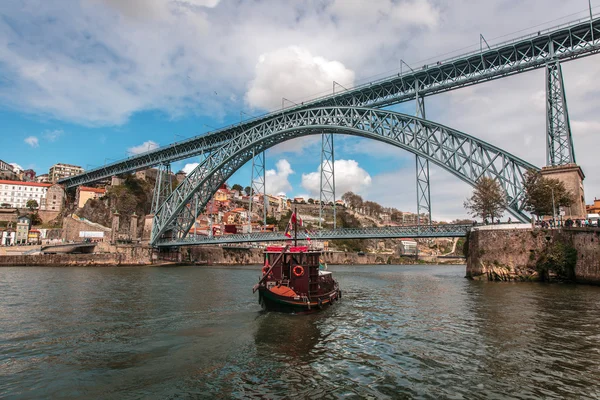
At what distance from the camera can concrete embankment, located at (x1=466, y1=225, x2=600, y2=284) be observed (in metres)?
20.9

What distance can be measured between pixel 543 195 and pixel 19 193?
91.4m

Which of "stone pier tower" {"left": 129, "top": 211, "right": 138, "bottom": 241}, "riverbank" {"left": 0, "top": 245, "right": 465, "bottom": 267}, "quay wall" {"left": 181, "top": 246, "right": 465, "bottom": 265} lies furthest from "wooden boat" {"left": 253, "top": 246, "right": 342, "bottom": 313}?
"stone pier tower" {"left": 129, "top": 211, "right": 138, "bottom": 241}

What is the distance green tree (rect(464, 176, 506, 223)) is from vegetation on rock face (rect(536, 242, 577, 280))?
6.81 metres

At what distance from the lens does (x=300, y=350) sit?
930 centimetres

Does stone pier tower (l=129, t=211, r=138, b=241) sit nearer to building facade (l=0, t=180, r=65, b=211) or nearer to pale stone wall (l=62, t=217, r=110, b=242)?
pale stone wall (l=62, t=217, r=110, b=242)

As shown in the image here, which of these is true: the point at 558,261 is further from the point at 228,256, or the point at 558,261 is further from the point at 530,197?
the point at 228,256

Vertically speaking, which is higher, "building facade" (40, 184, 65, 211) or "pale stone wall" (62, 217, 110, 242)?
"building facade" (40, 184, 65, 211)

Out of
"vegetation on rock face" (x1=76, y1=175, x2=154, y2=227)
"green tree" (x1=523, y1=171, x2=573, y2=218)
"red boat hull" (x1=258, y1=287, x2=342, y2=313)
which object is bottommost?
"red boat hull" (x1=258, y1=287, x2=342, y2=313)

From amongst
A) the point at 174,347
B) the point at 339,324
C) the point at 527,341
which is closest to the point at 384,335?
the point at 339,324

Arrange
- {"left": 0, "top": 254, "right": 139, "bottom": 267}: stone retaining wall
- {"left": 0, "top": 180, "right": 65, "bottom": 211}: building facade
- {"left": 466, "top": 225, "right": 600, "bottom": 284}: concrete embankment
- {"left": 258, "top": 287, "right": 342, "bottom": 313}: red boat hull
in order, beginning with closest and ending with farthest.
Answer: {"left": 258, "top": 287, "right": 342, "bottom": 313}: red boat hull
{"left": 466, "top": 225, "right": 600, "bottom": 284}: concrete embankment
{"left": 0, "top": 254, "right": 139, "bottom": 267}: stone retaining wall
{"left": 0, "top": 180, "right": 65, "bottom": 211}: building facade

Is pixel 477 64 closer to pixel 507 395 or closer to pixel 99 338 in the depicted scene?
pixel 507 395

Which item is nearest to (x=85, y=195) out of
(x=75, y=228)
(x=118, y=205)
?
(x=118, y=205)

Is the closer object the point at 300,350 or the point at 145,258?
the point at 300,350

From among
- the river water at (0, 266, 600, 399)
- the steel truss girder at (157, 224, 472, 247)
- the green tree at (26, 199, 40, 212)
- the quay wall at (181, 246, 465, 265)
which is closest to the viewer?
the river water at (0, 266, 600, 399)
